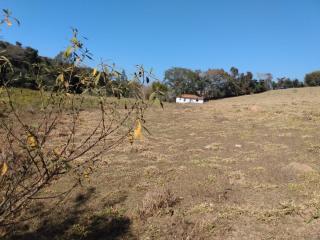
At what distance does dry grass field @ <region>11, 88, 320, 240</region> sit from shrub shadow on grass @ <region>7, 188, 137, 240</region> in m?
0.02

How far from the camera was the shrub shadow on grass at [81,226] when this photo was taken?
27.7 ft

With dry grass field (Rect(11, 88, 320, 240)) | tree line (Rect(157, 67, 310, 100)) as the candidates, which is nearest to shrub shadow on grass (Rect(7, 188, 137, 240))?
dry grass field (Rect(11, 88, 320, 240))

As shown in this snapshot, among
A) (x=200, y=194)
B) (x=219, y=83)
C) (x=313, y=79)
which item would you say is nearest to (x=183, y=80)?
(x=219, y=83)

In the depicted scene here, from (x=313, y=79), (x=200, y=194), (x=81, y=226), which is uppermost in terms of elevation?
(x=313, y=79)

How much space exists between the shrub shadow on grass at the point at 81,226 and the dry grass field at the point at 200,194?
0.07 feet

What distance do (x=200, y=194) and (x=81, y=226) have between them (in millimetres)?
3370

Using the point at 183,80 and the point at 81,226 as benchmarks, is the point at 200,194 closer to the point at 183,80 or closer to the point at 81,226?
the point at 81,226

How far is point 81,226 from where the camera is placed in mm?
8844

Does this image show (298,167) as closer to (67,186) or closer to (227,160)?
(227,160)

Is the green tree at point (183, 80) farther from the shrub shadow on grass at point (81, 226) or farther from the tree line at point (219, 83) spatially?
the shrub shadow on grass at point (81, 226)

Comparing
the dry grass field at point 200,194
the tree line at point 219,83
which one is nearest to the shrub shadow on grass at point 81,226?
the dry grass field at point 200,194

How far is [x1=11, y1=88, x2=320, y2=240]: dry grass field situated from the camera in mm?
8445

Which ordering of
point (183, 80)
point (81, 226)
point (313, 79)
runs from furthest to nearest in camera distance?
point (183, 80) → point (313, 79) → point (81, 226)

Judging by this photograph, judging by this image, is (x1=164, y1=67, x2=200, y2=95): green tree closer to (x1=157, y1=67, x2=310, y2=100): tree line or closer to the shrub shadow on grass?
(x1=157, y1=67, x2=310, y2=100): tree line
